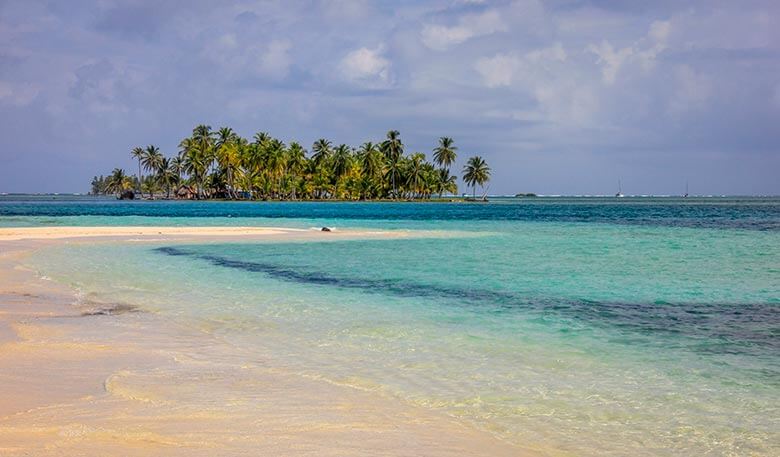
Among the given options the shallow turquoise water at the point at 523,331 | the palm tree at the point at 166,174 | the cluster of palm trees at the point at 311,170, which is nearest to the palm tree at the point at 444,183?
the cluster of palm trees at the point at 311,170

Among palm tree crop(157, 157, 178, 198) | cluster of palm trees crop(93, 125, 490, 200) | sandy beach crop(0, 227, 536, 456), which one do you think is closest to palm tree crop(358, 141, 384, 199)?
cluster of palm trees crop(93, 125, 490, 200)

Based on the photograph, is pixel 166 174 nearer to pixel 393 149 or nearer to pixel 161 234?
pixel 393 149

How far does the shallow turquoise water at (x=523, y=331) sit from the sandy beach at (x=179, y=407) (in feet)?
1.82

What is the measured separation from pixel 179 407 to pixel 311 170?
546 ft

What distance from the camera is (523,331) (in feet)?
39.1

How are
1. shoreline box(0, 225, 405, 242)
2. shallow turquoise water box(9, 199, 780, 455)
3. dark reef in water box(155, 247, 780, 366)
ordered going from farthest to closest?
1. shoreline box(0, 225, 405, 242)
2. dark reef in water box(155, 247, 780, 366)
3. shallow turquoise water box(9, 199, 780, 455)

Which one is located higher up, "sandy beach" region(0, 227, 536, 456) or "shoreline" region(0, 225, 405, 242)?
"sandy beach" region(0, 227, 536, 456)

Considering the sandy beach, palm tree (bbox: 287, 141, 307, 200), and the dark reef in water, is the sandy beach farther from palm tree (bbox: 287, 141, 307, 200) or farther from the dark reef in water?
palm tree (bbox: 287, 141, 307, 200)

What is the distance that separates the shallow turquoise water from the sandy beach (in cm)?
56

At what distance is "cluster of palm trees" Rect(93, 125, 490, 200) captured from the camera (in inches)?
6329

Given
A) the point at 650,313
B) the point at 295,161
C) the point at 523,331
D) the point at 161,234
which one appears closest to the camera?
the point at 523,331

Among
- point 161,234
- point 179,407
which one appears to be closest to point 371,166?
point 161,234

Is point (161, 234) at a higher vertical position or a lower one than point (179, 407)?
lower

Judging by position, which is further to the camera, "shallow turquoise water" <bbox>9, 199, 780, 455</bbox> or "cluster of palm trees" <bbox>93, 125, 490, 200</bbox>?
"cluster of palm trees" <bbox>93, 125, 490, 200</bbox>
